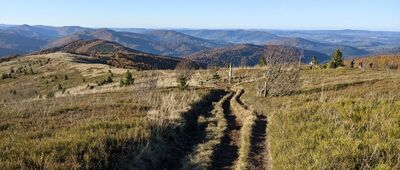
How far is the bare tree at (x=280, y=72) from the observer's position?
25984mm

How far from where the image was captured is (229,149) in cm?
1336

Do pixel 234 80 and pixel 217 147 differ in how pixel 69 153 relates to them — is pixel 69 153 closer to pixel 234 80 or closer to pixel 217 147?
pixel 217 147

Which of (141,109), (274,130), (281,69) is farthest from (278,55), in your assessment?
(274,130)

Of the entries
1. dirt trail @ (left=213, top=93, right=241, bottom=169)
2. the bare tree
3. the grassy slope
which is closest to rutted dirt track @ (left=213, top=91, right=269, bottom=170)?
dirt trail @ (left=213, top=93, right=241, bottom=169)

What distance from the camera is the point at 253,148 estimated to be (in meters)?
13.0

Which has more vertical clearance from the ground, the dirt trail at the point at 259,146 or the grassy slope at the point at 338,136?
the grassy slope at the point at 338,136

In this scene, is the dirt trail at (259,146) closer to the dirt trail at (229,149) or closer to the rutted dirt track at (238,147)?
the rutted dirt track at (238,147)

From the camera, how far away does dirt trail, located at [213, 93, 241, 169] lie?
38.7ft

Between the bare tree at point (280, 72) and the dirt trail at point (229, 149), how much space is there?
874cm

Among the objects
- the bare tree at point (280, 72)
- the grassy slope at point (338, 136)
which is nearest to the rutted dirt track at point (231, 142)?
the grassy slope at point (338, 136)

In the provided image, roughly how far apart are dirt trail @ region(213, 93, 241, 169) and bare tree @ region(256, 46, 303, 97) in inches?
344

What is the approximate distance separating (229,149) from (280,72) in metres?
14.2

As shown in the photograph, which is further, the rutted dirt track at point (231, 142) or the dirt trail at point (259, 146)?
the rutted dirt track at point (231, 142)

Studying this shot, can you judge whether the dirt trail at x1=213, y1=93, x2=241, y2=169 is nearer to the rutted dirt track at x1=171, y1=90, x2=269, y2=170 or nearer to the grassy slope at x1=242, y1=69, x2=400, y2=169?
the rutted dirt track at x1=171, y1=90, x2=269, y2=170
